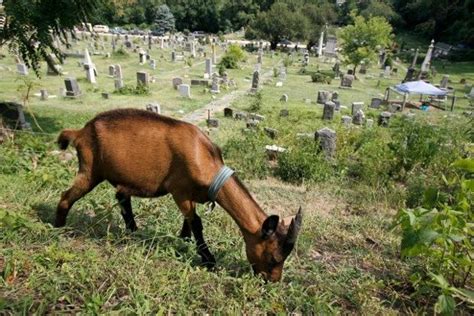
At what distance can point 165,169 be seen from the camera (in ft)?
12.0

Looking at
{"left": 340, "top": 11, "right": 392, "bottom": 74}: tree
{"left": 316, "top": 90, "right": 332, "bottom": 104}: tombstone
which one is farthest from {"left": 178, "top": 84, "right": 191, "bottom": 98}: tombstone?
{"left": 340, "top": 11, "right": 392, "bottom": 74}: tree

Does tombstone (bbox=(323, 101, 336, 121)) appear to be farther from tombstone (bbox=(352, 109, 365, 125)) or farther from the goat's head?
the goat's head

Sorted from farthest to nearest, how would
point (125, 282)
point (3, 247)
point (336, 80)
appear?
point (336, 80), point (3, 247), point (125, 282)

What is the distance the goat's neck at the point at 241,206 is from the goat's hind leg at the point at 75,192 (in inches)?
56.6

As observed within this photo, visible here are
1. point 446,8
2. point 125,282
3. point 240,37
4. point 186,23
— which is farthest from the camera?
point 186,23

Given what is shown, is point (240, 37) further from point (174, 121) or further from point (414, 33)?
point (174, 121)

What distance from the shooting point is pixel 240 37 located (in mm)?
59094

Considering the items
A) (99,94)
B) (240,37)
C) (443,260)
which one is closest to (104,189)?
(443,260)

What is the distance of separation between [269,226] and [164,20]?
6744 centimetres

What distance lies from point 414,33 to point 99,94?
60.3 meters

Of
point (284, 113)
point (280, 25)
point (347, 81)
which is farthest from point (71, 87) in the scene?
point (280, 25)

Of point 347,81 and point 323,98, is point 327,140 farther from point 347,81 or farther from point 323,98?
point 347,81

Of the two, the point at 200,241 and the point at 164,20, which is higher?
the point at 164,20

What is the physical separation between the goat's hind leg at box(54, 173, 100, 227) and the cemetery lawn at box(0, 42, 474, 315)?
135 mm
